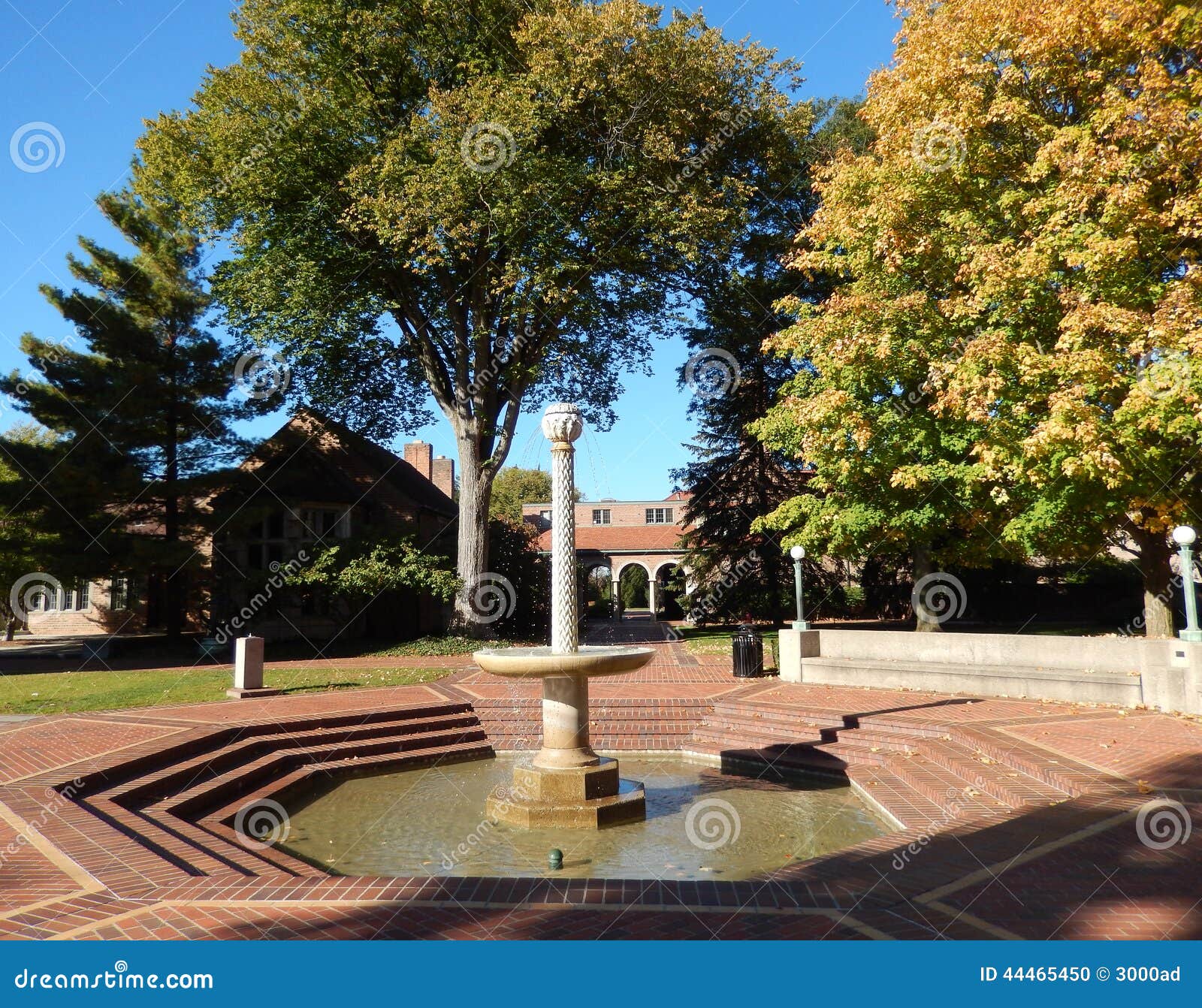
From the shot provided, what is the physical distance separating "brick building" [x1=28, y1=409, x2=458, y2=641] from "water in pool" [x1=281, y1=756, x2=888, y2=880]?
16720 millimetres

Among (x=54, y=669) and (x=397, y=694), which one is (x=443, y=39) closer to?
(x=397, y=694)

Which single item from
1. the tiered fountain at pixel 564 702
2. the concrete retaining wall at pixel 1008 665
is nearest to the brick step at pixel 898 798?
the tiered fountain at pixel 564 702

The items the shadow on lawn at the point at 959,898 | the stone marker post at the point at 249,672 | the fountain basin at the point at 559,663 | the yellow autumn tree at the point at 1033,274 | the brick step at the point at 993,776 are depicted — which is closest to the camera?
the shadow on lawn at the point at 959,898

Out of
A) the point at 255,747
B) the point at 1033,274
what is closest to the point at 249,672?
the point at 255,747

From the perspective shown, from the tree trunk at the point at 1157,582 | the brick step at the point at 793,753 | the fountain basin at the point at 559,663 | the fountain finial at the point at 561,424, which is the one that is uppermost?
the fountain finial at the point at 561,424

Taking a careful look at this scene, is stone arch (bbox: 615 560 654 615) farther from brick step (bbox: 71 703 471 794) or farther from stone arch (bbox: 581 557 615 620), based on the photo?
brick step (bbox: 71 703 471 794)

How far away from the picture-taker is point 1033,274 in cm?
1342

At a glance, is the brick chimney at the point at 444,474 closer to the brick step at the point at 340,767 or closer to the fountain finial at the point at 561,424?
the brick step at the point at 340,767

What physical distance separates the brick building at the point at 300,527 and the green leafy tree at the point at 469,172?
4.95 m

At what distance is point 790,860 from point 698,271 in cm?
2002

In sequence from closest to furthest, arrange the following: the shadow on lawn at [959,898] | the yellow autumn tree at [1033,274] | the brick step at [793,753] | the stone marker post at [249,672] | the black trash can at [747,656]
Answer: the shadow on lawn at [959,898] → the brick step at [793,753] → the yellow autumn tree at [1033,274] → the stone marker post at [249,672] → the black trash can at [747,656]

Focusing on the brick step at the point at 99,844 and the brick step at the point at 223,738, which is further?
the brick step at the point at 223,738

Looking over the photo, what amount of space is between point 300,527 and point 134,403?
269 inches

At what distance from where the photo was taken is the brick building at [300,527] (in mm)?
26234
